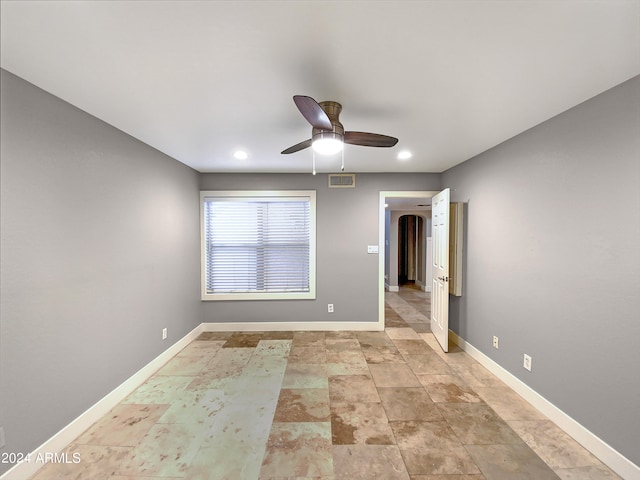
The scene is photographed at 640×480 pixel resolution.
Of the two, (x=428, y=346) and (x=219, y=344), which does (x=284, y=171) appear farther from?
(x=428, y=346)

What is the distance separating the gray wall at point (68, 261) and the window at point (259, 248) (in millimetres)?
1131

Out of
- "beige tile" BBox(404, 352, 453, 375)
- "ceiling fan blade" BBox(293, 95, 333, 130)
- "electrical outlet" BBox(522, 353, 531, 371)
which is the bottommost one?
"beige tile" BBox(404, 352, 453, 375)

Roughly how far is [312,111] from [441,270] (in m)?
2.82

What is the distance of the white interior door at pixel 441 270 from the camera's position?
320 cm

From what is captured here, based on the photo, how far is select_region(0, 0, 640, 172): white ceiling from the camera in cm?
108

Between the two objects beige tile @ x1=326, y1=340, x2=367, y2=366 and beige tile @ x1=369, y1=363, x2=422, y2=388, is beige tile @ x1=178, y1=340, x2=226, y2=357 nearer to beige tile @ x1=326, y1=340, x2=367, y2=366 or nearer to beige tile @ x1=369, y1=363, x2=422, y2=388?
beige tile @ x1=326, y1=340, x2=367, y2=366

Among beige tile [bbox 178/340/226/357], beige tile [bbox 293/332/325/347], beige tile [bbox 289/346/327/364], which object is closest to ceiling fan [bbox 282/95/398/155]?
beige tile [bbox 289/346/327/364]

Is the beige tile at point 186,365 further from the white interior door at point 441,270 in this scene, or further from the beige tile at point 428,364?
the white interior door at point 441,270

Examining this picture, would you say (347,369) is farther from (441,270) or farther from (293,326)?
(441,270)

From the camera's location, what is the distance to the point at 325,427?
195 centimetres

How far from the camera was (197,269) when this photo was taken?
3.85 m

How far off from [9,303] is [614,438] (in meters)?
3.81

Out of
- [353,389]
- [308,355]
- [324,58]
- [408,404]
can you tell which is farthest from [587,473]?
[324,58]

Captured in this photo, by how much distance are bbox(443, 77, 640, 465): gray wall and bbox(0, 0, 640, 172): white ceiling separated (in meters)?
0.29
